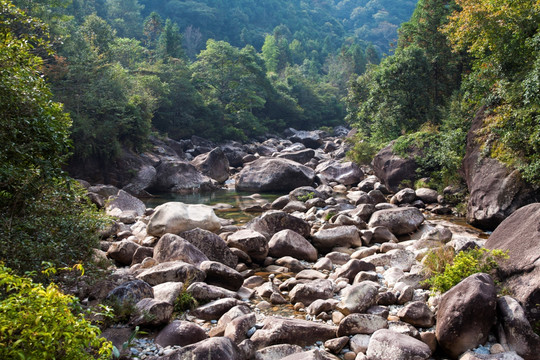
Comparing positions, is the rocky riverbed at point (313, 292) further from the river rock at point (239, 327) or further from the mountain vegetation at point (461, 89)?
the mountain vegetation at point (461, 89)

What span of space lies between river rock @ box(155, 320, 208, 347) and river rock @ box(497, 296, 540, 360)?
14.2 feet

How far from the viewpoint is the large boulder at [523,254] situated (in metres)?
5.95

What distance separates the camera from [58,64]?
24266 mm

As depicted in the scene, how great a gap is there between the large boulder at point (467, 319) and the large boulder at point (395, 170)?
48.2 feet

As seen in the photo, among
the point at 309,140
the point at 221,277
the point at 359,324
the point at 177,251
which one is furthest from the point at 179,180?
the point at 309,140

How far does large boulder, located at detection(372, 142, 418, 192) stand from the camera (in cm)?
2020

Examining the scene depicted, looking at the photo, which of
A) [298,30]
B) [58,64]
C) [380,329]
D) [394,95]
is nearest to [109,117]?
[58,64]

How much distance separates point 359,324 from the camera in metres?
6.30

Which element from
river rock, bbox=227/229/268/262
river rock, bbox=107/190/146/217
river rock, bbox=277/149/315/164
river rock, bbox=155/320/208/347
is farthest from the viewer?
river rock, bbox=277/149/315/164

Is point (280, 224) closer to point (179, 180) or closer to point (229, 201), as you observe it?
point (229, 201)

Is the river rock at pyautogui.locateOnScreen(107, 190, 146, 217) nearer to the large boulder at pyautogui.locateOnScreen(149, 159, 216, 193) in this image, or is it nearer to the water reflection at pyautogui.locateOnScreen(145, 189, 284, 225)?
the water reflection at pyautogui.locateOnScreen(145, 189, 284, 225)

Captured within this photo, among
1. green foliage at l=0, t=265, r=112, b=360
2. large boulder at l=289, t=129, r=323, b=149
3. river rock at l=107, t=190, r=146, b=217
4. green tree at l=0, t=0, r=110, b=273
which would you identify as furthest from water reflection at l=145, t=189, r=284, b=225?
large boulder at l=289, t=129, r=323, b=149

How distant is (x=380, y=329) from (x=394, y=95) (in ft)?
75.4

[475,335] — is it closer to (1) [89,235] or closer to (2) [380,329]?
(2) [380,329]
